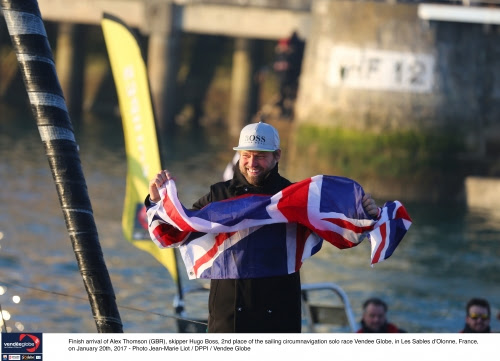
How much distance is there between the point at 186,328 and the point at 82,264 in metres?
2.08

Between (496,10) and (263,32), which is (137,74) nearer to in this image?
(496,10)

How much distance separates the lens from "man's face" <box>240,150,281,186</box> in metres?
6.15

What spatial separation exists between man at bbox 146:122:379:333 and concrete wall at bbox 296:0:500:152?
18.9m

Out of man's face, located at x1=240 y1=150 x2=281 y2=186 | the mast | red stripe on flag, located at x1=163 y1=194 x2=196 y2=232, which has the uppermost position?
the mast

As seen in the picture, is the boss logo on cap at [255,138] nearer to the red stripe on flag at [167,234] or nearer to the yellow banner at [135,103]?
the red stripe on flag at [167,234]

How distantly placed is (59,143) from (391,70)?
60.8 ft

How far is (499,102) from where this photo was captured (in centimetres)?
2597

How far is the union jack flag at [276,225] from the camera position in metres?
6.16

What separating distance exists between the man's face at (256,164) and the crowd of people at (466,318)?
4900 millimetres

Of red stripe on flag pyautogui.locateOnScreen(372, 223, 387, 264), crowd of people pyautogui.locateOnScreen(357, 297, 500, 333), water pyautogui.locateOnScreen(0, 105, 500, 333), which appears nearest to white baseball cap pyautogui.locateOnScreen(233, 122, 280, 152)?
red stripe on flag pyautogui.locateOnScreen(372, 223, 387, 264)

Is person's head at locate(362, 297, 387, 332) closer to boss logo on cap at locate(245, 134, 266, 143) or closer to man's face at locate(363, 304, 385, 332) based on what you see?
man's face at locate(363, 304, 385, 332)

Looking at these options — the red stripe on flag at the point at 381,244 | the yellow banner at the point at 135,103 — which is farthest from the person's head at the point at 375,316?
the red stripe on flag at the point at 381,244

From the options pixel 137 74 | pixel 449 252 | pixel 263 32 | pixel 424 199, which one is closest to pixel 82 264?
pixel 137 74

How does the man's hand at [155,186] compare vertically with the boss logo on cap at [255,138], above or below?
below
